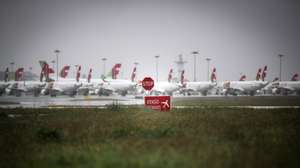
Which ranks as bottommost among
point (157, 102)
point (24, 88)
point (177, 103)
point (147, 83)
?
point (177, 103)

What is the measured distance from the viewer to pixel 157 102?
27484mm

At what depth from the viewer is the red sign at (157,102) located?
88.9 feet

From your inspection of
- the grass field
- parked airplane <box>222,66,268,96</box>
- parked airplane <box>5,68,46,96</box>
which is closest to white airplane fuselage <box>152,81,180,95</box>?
parked airplane <box>222,66,268,96</box>

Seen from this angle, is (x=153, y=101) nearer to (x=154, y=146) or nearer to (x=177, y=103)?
(x=154, y=146)

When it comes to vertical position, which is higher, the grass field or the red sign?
the red sign

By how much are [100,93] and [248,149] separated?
76226 millimetres

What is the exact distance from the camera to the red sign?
27.1 metres

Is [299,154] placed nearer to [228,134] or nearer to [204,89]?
[228,134]

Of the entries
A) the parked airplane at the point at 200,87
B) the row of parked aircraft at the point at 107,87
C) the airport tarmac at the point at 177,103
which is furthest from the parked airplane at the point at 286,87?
the airport tarmac at the point at 177,103

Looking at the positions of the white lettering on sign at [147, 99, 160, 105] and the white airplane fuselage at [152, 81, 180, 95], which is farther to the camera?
the white airplane fuselage at [152, 81, 180, 95]

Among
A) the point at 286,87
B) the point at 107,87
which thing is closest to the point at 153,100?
the point at 107,87

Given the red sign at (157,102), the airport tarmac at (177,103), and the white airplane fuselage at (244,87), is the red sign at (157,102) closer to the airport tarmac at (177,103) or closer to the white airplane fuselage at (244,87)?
the airport tarmac at (177,103)

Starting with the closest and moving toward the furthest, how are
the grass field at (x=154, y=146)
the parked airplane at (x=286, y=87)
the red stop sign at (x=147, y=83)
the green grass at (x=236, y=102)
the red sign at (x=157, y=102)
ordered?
1. the grass field at (x=154, y=146)
2. the red sign at (x=157, y=102)
3. the red stop sign at (x=147, y=83)
4. the green grass at (x=236, y=102)
5. the parked airplane at (x=286, y=87)

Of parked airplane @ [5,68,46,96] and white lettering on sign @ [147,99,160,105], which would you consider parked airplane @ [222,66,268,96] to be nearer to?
parked airplane @ [5,68,46,96]
